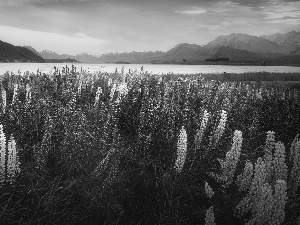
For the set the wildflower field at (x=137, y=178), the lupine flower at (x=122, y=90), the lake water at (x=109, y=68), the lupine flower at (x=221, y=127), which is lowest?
the wildflower field at (x=137, y=178)

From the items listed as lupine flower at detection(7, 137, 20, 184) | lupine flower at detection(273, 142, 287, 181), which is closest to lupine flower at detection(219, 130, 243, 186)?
lupine flower at detection(273, 142, 287, 181)

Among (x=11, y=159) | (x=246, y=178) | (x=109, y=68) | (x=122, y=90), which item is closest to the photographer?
(x=11, y=159)

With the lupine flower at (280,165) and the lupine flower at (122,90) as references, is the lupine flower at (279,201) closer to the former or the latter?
the lupine flower at (280,165)

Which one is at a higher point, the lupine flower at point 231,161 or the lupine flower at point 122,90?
the lupine flower at point 122,90

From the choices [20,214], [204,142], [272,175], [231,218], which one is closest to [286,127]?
[204,142]

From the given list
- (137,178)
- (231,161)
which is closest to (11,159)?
(137,178)

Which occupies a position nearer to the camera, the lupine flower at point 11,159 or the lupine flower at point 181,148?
the lupine flower at point 11,159

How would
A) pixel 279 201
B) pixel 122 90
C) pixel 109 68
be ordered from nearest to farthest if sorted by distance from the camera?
pixel 279 201 < pixel 122 90 < pixel 109 68

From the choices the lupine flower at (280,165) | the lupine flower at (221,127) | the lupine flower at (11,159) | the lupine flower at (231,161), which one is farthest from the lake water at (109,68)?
the lupine flower at (280,165)

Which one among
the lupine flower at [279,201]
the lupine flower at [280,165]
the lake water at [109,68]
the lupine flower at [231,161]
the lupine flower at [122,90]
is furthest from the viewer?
the lake water at [109,68]

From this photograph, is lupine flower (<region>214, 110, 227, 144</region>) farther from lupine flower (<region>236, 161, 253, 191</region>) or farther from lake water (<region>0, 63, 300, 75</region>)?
lake water (<region>0, 63, 300, 75</region>)

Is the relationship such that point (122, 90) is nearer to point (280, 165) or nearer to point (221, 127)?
point (221, 127)

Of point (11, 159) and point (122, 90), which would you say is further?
point (122, 90)

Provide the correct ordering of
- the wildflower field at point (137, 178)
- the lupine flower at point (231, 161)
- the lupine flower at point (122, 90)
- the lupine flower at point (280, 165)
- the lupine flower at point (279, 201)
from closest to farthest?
the lupine flower at point (279, 201)
the wildflower field at point (137, 178)
the lupine flower at point (280, 165)
the lupine flower at point (231, 161)
the lupine flower at point (122, 90)
